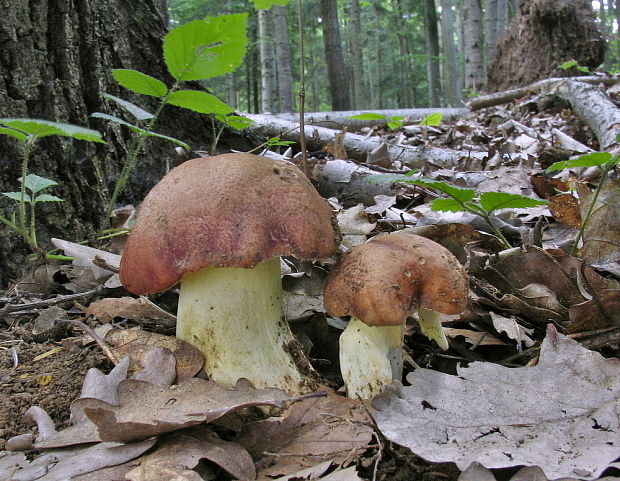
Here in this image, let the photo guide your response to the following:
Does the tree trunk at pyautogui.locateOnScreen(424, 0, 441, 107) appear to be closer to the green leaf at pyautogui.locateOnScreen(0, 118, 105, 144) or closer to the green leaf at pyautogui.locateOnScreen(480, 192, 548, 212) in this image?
the green leaf at pyautogui.locateOnScreen(480, 192, 548, 212)

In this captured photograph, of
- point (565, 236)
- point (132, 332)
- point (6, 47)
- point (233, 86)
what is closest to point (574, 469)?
point (132, 332)

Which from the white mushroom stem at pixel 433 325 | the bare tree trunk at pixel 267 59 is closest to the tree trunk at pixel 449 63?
the bare tree trunk at pixel 267 59

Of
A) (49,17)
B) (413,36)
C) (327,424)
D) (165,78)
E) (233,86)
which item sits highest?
(413,36)

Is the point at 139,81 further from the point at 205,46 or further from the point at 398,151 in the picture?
the point at 398,151

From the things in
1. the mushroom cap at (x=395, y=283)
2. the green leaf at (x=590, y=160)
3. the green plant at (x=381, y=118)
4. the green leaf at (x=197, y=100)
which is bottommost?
the mushroom cap at (x=395, y=283)

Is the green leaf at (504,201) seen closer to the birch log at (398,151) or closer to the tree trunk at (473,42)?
the birch log at (398,151)

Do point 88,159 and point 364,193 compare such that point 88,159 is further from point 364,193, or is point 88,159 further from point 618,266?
point 618,266

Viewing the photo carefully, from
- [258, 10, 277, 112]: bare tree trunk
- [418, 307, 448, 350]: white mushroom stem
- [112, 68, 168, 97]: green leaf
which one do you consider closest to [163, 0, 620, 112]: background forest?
[258, 10, 277, 112]: bare tree trunk
